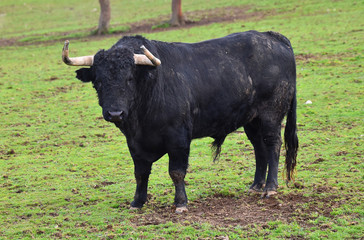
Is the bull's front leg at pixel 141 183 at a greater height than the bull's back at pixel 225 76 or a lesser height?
lesser

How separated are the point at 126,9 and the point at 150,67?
3381 centimetres

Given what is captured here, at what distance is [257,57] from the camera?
8.29 metres

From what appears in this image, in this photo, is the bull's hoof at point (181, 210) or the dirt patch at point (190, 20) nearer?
the bull's hoof at point (181, 210)

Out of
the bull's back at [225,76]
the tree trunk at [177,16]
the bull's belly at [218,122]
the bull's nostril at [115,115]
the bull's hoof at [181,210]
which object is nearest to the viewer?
the bull's nostril at [115,115]

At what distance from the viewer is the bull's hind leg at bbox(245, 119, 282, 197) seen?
26.8ft

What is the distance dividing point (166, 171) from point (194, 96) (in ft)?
7.79

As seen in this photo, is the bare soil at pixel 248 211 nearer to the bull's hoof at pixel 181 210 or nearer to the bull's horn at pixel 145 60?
the bull's hoof at pixel 181 210

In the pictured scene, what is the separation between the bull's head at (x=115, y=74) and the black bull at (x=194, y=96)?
0.01 meters

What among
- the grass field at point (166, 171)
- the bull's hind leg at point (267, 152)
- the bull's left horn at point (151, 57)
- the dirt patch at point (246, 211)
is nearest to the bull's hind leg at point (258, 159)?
the bull's hind leg at point (267, 152)

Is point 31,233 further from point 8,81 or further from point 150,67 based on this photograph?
point 8,81

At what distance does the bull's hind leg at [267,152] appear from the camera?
8180 millimetres

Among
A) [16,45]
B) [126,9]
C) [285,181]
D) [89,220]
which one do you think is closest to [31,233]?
[89,220]

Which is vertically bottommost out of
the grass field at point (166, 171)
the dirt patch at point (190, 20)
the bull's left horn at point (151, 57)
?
the dirt patch at point (190, 20)

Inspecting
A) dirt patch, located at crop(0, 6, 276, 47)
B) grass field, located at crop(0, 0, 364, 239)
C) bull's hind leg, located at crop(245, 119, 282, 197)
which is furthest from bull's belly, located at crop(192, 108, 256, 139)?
dirt patch, located at crop(0, 6, 276, 47)
